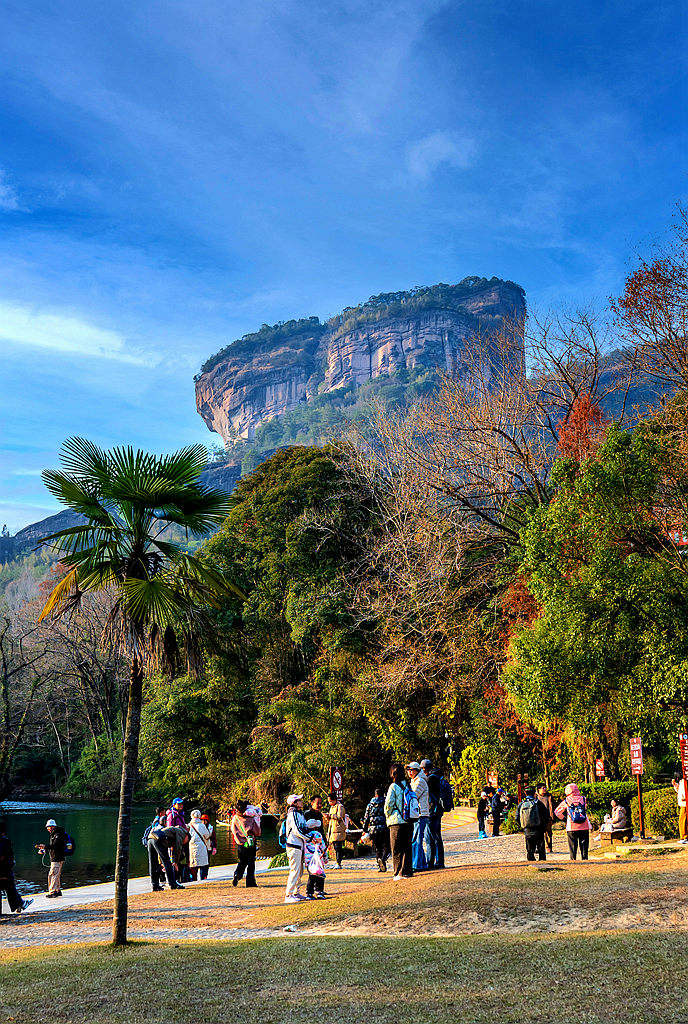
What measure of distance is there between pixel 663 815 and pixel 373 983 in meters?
18.0

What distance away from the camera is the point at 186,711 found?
39.4 metres

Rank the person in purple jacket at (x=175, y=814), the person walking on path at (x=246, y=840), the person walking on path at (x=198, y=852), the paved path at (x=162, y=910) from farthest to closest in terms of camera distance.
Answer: the person walking on path at (x=198, y=852), the person in purple jacket at (x=175, y=814), the person walking on path at (x=246, y=840), the paved path at (x=162, y=910)

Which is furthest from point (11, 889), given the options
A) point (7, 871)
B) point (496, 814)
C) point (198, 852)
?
point (496, 814)

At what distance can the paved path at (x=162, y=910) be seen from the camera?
12359 mm

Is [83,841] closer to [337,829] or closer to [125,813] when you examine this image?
[337,829]

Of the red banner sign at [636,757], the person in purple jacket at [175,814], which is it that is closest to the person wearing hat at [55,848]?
the person in purple jacket at [175,814]

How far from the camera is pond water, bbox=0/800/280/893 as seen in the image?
2614 centimetres

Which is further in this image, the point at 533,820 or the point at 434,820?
the point at 434,820

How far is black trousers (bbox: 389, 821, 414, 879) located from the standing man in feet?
1.75

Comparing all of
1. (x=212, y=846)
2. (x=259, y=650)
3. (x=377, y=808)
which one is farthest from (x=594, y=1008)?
(x=259, y=650)

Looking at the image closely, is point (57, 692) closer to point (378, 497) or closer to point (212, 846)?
point (378, 497)

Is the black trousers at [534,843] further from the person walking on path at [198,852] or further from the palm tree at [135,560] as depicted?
the palm tree at [135,560]

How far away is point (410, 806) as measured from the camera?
1500cm

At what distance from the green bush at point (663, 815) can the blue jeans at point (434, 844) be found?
9.02 m
